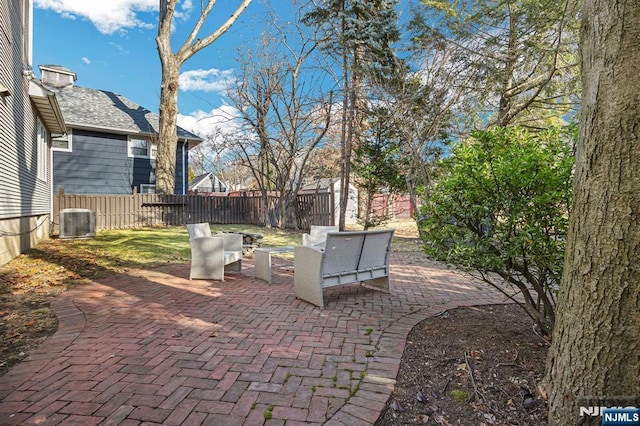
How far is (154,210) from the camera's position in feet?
49.3

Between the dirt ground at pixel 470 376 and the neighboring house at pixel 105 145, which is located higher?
the neighboring house at pixel 105 145

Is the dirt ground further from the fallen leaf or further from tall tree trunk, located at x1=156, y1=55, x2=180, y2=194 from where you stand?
tall tree trunk, located at x1=156, y1=55, x2=180, y2=194

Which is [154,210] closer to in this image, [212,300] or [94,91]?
[94,91]

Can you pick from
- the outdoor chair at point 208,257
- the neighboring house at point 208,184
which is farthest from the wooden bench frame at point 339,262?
the neighboring house at point 208,184

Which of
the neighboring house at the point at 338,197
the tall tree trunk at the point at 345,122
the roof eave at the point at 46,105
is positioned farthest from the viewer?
the neighboring house at the point at 338,197

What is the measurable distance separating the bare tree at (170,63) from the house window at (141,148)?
2479mm

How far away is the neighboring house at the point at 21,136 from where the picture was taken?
6.07 m

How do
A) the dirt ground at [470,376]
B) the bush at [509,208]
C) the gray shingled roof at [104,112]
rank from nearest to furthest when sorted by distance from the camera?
the dirt ground at [470,376] → the bush at [509,208] → the gray shingled roof at [104,112]

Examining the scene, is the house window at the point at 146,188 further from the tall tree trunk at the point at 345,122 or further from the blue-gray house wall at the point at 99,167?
the tall tree trunk at the point at 345,122

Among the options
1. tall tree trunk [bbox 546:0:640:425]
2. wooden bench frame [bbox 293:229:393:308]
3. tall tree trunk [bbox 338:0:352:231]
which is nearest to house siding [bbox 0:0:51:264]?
wooden bench frame [bbox 293:229:393:308]

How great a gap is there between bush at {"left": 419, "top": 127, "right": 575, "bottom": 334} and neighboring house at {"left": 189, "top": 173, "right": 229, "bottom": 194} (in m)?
37.9

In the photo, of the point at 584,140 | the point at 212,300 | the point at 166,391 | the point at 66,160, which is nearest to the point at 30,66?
the point at 66,160

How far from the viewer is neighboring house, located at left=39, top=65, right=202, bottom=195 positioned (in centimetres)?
1486

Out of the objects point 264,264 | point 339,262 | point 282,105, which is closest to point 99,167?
point 282,105
